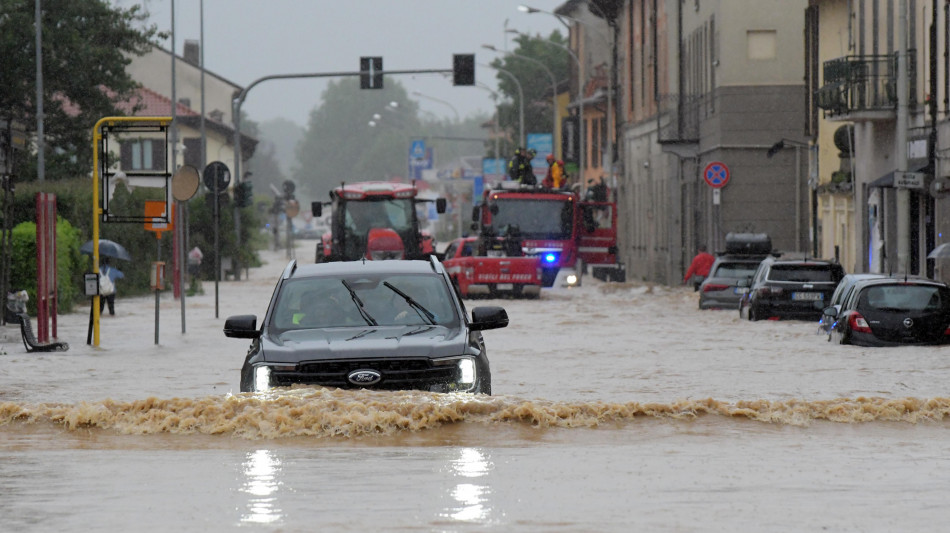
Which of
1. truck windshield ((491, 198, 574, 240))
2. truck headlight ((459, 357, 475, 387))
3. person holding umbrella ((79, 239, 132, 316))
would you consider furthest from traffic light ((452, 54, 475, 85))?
truck headlight ((459, 357, 475, 387))

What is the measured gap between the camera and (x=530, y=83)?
113250 mm

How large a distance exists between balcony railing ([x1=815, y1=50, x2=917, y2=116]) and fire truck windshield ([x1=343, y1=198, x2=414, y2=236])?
1449cm

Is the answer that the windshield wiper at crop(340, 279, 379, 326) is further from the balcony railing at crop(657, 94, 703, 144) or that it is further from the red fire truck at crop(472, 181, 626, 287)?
the balcony railing at crop(657, 94, 703, 144)

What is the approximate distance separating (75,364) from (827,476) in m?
13.3

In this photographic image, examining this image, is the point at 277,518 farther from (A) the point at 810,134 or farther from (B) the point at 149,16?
(B) the point at 149,16

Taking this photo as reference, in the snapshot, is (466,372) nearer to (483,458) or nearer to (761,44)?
(483,458)

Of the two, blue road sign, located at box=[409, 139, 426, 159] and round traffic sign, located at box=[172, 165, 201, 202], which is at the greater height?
blue road sign, located at box=[409, 139, 426, 159]

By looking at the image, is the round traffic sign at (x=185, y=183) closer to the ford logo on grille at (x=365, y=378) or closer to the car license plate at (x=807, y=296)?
the car license plate at (x=807, y=296)

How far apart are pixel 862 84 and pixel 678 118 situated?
66.2 feet

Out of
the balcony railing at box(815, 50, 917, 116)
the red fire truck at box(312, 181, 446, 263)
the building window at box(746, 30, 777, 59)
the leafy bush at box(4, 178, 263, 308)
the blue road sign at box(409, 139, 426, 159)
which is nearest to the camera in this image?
the leafy bush at box(4, 178, 263, 308)

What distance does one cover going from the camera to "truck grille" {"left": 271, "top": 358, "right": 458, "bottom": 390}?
1133 cm

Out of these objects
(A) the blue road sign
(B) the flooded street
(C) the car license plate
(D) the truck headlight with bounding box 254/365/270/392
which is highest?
(A) the blue road sign

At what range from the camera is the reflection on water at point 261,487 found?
28.6ft

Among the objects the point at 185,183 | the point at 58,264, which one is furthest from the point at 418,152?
the point at 185,183
